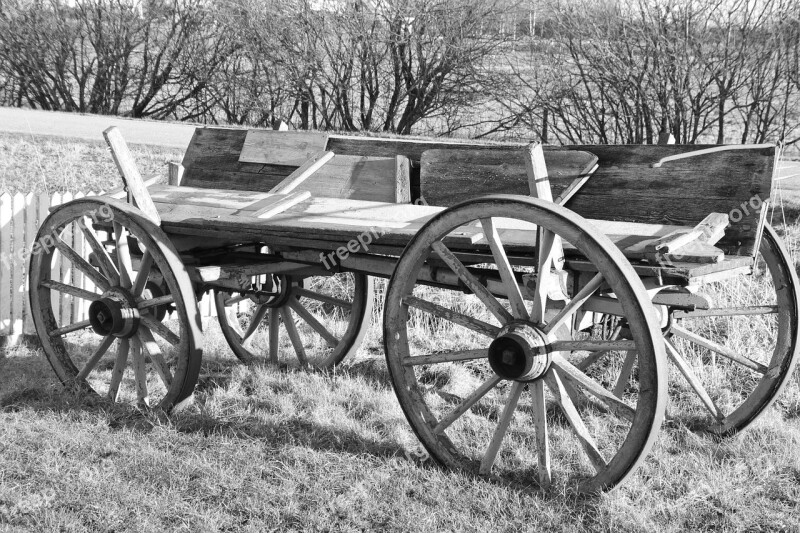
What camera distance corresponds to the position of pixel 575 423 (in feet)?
9.89

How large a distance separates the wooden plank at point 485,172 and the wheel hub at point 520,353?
0.87 meters

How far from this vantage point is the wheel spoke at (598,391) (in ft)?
9.50

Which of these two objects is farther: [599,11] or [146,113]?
[146,113]

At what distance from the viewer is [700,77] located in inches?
337

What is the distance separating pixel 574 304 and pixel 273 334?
2.47m

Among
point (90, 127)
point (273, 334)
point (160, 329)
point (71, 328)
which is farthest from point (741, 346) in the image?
point (90, 127)

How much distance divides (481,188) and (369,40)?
843 centimetres

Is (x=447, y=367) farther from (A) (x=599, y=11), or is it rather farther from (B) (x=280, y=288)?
(A) (x=599, y=11)

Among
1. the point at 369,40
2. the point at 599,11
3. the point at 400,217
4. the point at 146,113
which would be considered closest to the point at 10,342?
the point at 400,217

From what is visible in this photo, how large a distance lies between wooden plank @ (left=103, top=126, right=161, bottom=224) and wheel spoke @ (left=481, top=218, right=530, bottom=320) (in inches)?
63.1

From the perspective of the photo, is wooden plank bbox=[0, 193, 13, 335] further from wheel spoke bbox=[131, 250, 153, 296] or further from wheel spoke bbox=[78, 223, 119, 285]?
wheel spoke bbox=[131, 250, 153, 296]

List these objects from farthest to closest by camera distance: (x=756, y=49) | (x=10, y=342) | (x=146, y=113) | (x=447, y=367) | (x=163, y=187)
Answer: (x=146, y=113)
(x=756, y=49)
(x=10, y=342)
(x=447, y=367)
(x=163, y=187)

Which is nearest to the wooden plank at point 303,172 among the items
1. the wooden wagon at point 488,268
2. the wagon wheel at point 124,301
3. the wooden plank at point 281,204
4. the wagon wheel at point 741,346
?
the wooden wagon at point 488,268

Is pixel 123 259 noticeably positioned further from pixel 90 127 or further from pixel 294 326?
pixel 90 127
